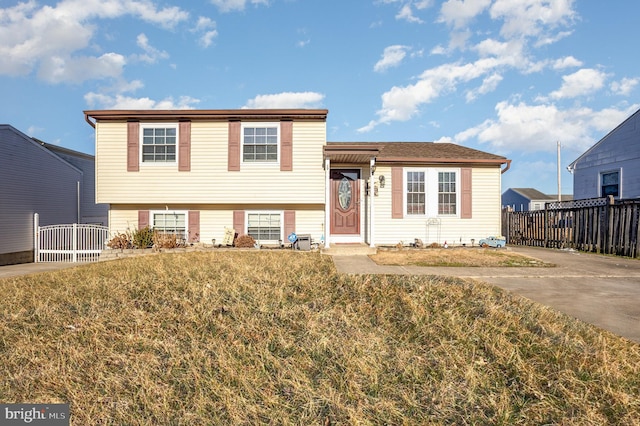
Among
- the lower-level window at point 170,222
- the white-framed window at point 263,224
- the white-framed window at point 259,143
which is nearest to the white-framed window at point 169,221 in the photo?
the lower-level window at point 170,222

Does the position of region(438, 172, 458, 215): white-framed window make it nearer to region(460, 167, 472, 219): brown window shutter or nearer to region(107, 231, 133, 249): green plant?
region(460, 167, 472, 219): brown window shutter

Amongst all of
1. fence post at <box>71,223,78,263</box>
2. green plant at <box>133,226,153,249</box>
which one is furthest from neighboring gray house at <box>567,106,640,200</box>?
fence post at <box>71,223,78,263</box>

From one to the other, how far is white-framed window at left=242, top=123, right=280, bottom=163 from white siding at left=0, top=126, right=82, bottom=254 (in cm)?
1057

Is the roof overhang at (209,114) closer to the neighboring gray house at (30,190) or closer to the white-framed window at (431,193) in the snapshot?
the white-framed window at (431,193)

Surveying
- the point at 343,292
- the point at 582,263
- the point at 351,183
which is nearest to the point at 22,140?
the point at 351,183

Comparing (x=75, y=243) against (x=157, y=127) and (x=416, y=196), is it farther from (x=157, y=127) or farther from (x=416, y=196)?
(x=416, y=196)

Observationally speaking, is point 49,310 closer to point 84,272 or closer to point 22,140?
point 84,272

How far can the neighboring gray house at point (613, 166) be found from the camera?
643 inches

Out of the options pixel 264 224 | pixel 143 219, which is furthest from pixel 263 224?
pixel 143 219

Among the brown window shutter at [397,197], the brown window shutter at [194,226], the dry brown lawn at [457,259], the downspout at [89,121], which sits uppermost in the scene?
the downspout at [89,121]

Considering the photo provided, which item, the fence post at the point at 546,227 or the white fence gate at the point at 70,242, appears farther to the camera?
the fence post at the point at 546,227

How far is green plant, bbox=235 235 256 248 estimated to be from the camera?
11.4m

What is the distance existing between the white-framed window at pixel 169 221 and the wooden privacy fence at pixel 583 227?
14.0 m

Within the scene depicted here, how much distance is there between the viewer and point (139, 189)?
1173 cm
